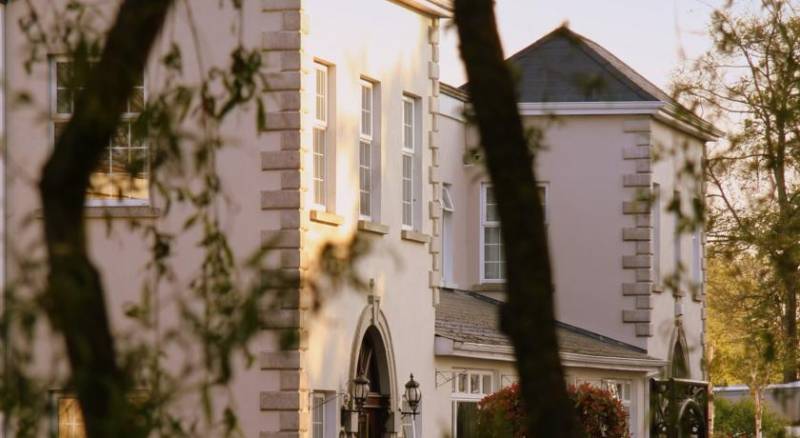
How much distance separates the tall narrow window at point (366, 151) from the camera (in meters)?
22.5

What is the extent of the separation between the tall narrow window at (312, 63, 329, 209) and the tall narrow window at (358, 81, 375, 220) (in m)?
0.92

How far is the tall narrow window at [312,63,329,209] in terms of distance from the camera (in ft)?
69.8

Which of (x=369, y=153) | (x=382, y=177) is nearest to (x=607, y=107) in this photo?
(x=382, y=177)

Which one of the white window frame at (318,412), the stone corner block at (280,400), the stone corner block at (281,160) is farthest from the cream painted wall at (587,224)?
the stone corner block at (280,400)

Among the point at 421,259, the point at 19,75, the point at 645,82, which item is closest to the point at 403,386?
the point at 421,259

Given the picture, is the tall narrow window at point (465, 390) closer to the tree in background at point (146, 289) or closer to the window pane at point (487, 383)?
the window pane at point (487, 383)

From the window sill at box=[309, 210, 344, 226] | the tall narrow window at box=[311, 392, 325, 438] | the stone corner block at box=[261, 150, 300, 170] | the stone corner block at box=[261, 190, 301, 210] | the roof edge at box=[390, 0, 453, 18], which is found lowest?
the tall narrow window at box=[311, 392, 325, 438]

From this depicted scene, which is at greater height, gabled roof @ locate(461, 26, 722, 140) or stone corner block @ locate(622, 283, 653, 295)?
gabled roof @ locate(461, 26, 722, 140)

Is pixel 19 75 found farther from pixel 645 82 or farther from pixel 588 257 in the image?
pixel 645 82

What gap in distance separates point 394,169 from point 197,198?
17.1 m

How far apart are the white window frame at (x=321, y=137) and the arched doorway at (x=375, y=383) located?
81.5 inches

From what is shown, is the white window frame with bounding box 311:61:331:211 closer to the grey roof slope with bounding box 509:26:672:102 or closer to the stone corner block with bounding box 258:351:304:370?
the stone corner block with bounding box 258:351:304:370

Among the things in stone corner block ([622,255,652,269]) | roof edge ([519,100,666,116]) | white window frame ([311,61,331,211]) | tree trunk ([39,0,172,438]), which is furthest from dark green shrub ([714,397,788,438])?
tree trunk ([39,0,172,438])

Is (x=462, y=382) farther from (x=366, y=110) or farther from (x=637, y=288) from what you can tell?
(x=637, y=288)
